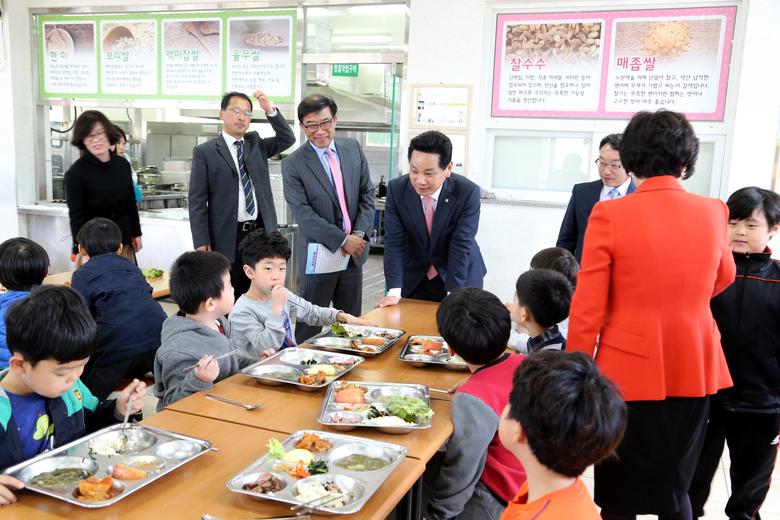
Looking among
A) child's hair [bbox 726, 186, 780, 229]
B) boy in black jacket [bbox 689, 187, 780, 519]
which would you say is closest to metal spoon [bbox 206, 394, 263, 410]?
boy in black jacket [bbox 689, 187, 780, 519]

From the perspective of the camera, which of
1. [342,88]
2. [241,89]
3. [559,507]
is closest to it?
[559,507]

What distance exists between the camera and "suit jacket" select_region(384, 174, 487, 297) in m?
2.85

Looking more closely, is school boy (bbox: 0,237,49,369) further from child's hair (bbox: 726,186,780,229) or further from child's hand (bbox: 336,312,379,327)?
child's hair (bbox: 726,186,780,229)

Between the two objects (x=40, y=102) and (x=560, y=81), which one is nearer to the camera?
(x=560, y=81)

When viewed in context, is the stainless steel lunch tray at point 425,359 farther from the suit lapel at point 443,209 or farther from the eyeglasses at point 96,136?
the eyeglasses at point 96,136

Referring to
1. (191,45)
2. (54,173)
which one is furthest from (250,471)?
(54,173)

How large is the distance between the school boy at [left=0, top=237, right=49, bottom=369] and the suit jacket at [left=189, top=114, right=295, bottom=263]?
982mm

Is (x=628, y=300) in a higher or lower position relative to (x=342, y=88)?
lower

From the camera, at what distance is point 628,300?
1525 millimetres

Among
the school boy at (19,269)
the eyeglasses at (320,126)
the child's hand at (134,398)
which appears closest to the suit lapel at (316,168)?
the eyeglasses at (320,126)

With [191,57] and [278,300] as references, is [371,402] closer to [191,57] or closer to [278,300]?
[278,300]

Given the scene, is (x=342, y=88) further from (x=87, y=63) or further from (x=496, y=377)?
(x=496, y=377)

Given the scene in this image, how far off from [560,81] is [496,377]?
324 centimetres

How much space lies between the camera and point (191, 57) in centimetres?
519
